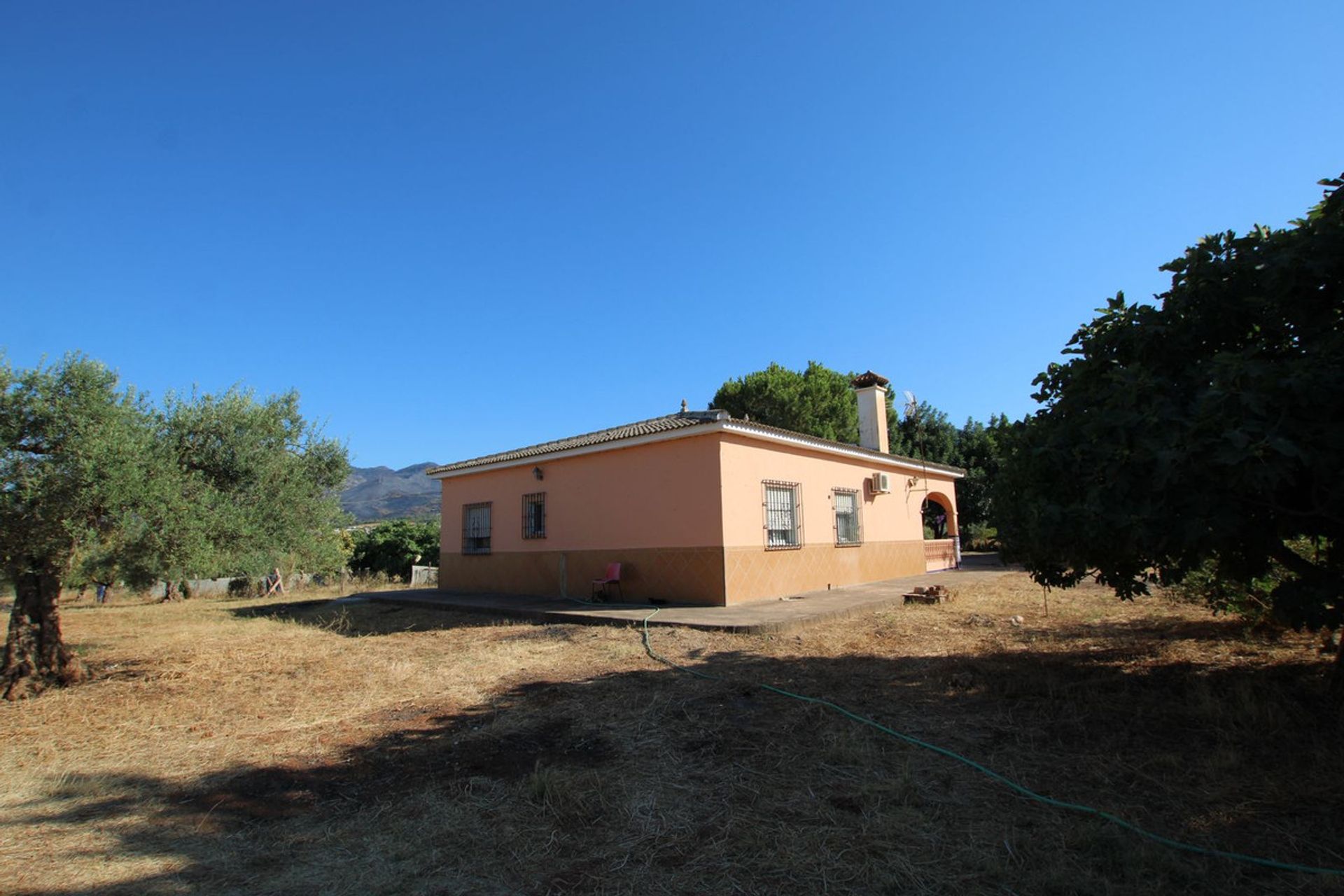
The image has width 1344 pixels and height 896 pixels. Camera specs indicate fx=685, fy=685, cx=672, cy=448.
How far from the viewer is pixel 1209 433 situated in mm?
3805

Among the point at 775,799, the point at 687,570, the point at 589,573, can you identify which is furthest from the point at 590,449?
the point at 775,799

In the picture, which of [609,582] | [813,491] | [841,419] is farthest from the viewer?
[841,419]

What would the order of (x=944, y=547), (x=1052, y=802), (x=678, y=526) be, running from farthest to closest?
(x=944, y=547) < (x=678, y=526) < (x=1052, y=802)

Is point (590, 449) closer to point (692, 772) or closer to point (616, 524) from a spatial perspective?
point (616, 524)

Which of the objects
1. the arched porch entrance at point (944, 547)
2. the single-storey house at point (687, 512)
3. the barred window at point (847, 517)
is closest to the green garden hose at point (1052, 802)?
the single-storey house at point (687, 512)

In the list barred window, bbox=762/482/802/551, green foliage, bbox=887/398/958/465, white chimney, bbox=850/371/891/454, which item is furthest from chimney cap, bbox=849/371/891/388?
green foliage, bbox=887/398/958/465

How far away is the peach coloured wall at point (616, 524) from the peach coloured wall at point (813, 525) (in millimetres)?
442

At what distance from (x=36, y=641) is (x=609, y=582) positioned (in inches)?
302

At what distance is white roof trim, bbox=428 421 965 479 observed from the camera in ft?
38.1

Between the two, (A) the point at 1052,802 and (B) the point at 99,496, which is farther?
(B) the point at 99,496

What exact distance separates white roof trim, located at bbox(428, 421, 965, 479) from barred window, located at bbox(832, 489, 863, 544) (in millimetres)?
850

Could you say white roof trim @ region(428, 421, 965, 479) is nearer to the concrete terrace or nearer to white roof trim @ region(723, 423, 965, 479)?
white roof trim @ region(723, 423, 965, 479)

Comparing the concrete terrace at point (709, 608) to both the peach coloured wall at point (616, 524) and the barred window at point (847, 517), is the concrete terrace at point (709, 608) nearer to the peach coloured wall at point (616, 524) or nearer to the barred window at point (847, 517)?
the peach coloured wall at point (616, 524)

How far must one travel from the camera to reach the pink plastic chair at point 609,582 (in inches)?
488
